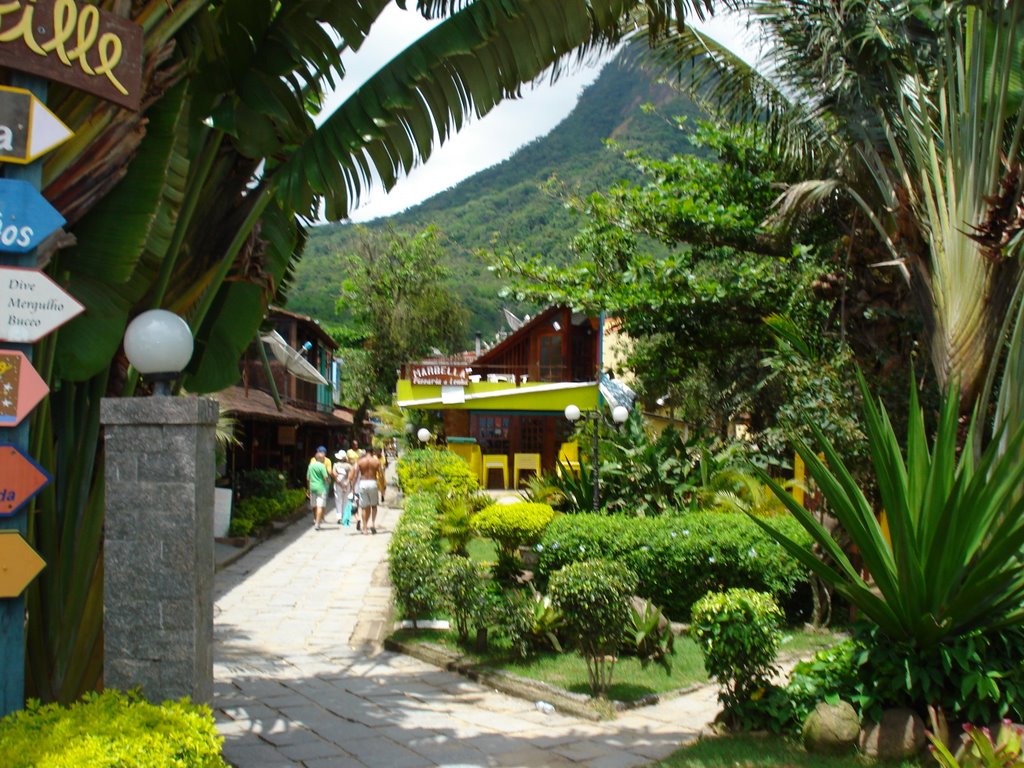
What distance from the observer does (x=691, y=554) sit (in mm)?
10094

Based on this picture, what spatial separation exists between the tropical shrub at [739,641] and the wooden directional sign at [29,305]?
4.22 metres

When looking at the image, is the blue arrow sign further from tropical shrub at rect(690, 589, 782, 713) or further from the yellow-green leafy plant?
the yellow-green leafy plant

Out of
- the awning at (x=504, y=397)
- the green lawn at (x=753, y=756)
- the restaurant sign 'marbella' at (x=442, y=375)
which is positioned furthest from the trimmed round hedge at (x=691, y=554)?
the restaurant sign 'marbella' at (x=442, y=375)

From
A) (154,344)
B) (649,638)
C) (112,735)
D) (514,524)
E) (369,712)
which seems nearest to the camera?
(112,735)

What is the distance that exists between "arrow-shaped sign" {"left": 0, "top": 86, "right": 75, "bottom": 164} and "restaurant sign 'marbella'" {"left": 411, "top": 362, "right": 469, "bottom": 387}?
23.7 meters

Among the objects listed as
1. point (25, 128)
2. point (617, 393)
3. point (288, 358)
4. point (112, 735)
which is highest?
point (288, 358)

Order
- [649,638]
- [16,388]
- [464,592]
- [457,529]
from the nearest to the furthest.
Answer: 1. [16,388]
2. [649,638]
3. [464,592]
4. [457,529]

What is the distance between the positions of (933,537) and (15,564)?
16.0 ft

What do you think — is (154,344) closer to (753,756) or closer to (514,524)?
(753,756)

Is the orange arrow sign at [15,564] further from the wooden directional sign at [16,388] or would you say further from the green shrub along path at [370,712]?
the green shrub along path at [370,712]

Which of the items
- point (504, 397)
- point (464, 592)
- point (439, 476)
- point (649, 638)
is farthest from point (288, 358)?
point (649, 638)

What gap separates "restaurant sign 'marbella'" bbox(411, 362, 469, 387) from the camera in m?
28.6

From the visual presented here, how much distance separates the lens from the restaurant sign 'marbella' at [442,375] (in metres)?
28.6

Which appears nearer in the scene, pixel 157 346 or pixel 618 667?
pixel 157 346
